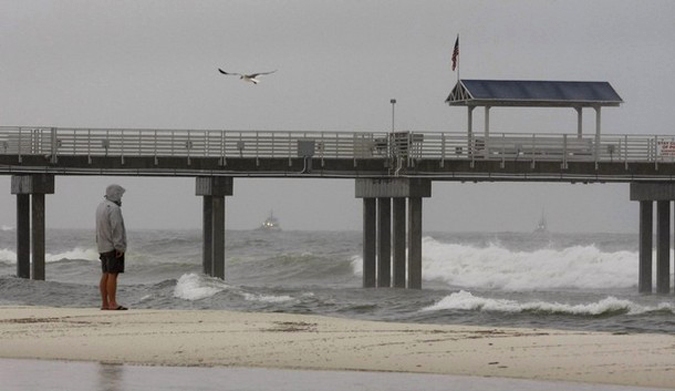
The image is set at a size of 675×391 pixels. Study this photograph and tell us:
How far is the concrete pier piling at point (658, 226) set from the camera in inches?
1879

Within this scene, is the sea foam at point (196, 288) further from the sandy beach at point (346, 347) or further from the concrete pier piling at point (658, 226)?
the sandy beach at point (346, 347)

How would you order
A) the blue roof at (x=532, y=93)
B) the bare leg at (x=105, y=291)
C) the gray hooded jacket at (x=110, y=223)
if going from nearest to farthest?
1. the gray hooded jacket at (x=110, y=223)
2. the bare leg at (x=105, y=291)
3. the blue roof at (x=532, y=93)

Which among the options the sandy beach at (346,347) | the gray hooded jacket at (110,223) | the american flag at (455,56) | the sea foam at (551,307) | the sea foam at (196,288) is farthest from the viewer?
the american flag at (455,56)

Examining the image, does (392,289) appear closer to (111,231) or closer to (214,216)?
(214,216)

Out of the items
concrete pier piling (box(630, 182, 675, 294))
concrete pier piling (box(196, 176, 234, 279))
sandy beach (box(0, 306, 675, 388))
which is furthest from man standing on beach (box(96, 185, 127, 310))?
concrete pier piling (box(630, 182, 675, 294))

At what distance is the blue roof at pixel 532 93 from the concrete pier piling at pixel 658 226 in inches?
151

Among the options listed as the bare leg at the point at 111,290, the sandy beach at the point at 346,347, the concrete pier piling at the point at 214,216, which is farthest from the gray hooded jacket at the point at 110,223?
the concrete pier piling at the point at 214,216

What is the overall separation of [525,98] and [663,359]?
35.6 meters

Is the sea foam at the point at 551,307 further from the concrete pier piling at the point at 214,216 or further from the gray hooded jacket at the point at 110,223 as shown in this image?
the gray hooded jacket at the point at 110,223

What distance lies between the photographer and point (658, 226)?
49062 millimetres

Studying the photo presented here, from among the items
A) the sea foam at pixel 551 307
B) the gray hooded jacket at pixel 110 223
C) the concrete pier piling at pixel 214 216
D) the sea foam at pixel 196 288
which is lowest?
the sea foam at pixel 196 288

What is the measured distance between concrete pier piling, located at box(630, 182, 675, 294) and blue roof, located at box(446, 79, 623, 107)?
12.6ft

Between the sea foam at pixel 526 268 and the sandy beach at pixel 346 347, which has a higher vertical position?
the sandy beach at pixel 346 347

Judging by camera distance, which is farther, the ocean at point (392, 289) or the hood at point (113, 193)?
the ocean at point (392, 289)
